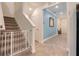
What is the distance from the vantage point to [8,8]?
1269mm

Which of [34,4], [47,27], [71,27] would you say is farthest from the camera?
[47,27]

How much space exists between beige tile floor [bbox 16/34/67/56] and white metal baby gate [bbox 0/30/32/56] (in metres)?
0.14

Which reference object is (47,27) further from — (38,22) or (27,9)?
(27,9)

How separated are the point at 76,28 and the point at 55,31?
261 mm

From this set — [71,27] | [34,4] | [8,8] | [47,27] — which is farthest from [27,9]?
[71,27]

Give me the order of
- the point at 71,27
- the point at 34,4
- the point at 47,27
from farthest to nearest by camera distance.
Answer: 1. the point at 47,27
2. the point at 34,4
3. the point at 71,27

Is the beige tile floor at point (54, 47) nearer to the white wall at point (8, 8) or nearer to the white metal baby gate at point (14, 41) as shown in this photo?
the white metal baby gate at point (14, 41)

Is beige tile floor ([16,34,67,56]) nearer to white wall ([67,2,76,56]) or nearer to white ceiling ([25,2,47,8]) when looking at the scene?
white wall ([67,2,76,56])

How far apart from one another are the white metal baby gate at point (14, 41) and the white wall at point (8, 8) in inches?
9.1

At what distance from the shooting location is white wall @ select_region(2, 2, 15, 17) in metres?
1.22

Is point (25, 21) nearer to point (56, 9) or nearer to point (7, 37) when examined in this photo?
point (7, 37)

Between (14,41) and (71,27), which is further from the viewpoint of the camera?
(14,41)

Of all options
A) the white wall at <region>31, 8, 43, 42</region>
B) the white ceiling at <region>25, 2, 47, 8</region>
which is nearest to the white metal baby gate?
the white wall at <region>31, 8, 43, 42</region>

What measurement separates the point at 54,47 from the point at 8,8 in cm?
74
